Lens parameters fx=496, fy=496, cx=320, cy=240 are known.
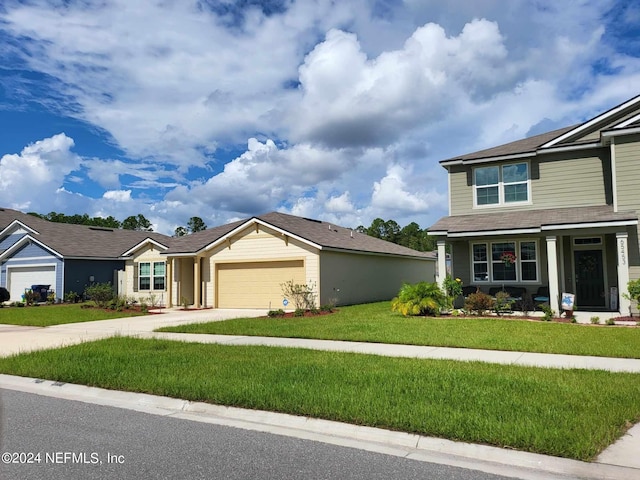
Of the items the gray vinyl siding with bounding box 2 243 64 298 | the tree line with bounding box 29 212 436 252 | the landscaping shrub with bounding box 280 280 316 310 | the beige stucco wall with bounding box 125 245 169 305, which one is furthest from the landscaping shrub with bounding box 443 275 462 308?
the tree line with bounding box 29 212 436 252

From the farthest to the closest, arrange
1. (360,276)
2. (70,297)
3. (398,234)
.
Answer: (398,234) < (70,297) < (360,276)

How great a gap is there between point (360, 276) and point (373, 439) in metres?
19.5

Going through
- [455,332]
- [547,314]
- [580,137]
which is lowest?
[455,332]

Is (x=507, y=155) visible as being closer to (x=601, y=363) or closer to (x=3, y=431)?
(x=601, y=363)

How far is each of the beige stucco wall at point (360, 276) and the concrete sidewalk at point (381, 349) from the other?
7.18 m

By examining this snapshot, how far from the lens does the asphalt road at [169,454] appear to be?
14.4 ft

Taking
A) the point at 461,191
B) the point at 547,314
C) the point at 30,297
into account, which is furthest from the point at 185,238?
the point at 547,314

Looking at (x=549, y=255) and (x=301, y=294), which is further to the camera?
(x=301, y=294)

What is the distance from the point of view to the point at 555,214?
17031 mm

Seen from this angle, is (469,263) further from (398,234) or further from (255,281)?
(398,234)

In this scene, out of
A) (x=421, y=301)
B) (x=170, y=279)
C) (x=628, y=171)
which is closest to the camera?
(x=628, y=171)

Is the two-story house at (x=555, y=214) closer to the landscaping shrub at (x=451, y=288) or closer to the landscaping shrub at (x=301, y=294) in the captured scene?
the landscaping shrub at (x=451, y=288)

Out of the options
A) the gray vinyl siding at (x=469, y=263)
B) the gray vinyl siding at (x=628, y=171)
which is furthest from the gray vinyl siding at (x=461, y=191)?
the gray vinyl siding at (x=628, y=171)

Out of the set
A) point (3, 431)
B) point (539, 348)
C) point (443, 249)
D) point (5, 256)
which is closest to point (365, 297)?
point (443, 249)
